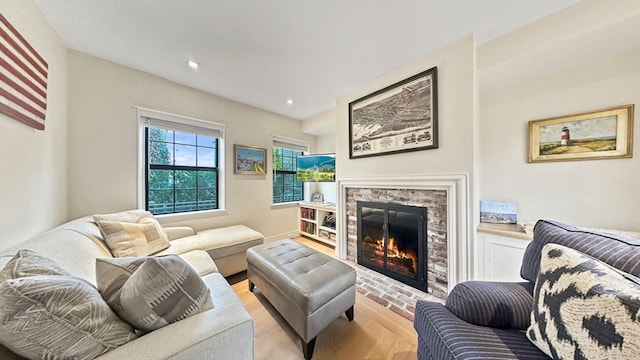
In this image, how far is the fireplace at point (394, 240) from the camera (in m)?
1.99

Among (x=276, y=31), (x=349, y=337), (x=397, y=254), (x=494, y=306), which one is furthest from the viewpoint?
(x=397, y=254)

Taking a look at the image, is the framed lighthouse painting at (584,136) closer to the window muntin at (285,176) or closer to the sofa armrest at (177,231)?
the window muntin at (285,176)

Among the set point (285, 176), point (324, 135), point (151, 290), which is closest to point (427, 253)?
point (151, 290)

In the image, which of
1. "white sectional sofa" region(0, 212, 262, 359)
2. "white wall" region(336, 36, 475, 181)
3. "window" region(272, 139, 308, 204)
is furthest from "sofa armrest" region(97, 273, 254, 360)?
"window" region(272, 139, 308, 204)

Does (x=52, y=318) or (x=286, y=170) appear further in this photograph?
(x=286, y=170)

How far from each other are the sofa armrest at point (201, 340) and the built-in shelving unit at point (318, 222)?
2.38 m

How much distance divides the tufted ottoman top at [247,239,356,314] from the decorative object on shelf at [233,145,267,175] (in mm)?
1543

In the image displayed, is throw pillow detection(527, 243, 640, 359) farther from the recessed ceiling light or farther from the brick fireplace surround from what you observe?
the recessed ceiling light

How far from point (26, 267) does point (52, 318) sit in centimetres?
30

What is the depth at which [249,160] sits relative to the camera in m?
3.13

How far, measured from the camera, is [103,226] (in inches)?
60.4

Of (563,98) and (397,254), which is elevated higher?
(563,98)

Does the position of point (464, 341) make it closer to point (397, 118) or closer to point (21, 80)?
point (397, 118)

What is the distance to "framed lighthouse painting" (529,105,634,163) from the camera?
5.02ft
